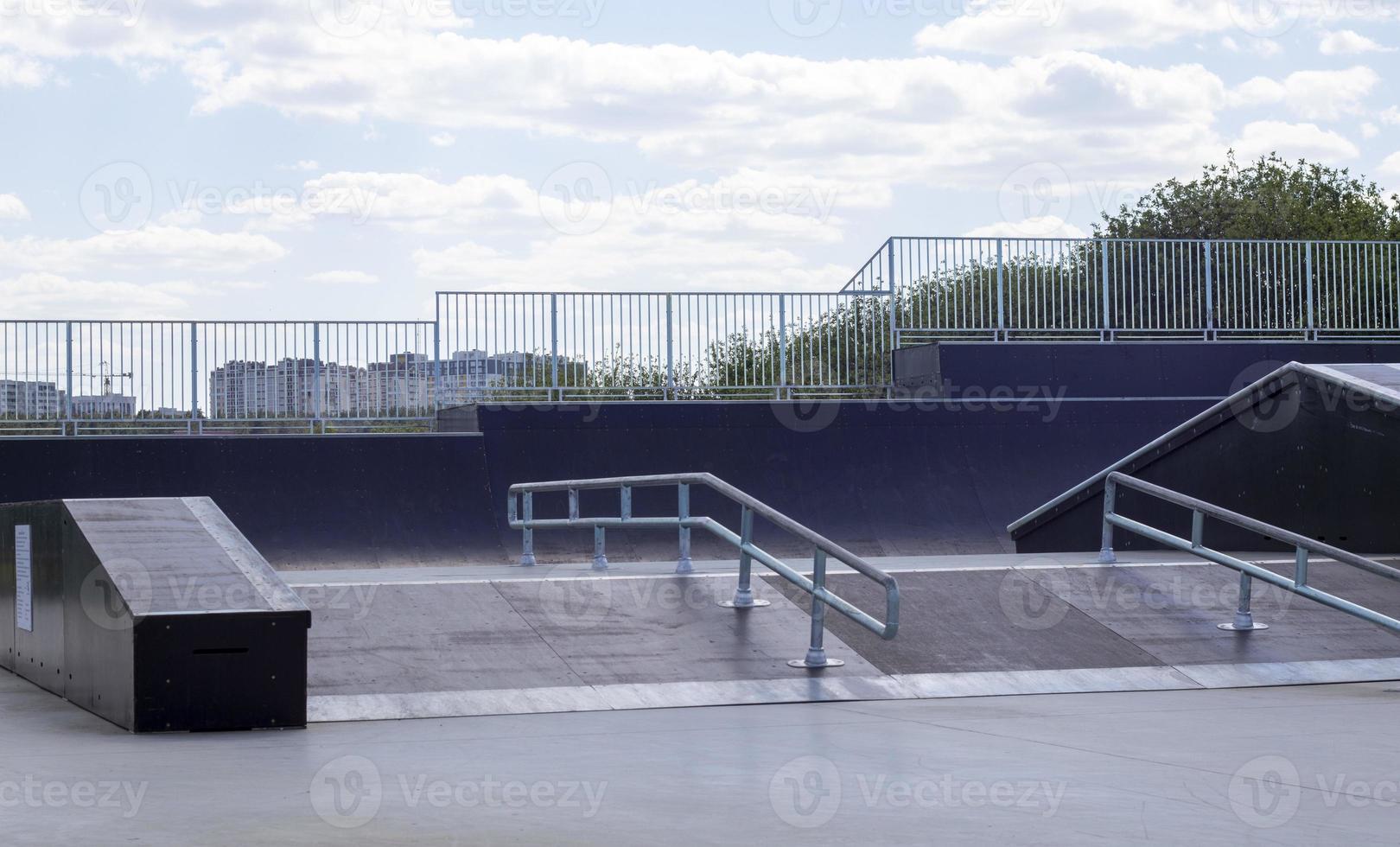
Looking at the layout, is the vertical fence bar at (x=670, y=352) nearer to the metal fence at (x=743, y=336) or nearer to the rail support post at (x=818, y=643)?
the metal fence at (x=743, y=336)

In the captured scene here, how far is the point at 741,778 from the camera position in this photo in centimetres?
581

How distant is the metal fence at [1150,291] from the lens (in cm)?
2383

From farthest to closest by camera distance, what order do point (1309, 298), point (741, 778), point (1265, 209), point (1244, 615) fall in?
point (1265, 209) → point (1309, 298) → point (1244, 615) → point (741, 778)

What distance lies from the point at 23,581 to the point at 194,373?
485 inches

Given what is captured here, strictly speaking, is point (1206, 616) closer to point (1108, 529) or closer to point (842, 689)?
point (1108, 529)

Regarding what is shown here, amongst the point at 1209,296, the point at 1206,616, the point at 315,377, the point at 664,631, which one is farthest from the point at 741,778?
the point at 1209,296

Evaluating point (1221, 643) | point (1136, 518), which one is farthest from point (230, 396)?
point (1221, 643)

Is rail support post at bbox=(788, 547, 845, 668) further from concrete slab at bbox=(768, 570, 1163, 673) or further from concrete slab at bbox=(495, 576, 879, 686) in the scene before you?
concrete slab at bbox=(768, 570, 1163, 673)

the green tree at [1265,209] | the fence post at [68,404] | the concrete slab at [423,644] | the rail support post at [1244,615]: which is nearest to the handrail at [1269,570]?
the rail support post at [1244,615]

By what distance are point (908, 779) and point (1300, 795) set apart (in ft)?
4.75

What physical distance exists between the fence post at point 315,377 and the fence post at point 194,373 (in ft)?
5.41

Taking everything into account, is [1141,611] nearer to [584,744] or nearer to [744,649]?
[744,649]

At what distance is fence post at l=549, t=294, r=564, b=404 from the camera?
22.5 m

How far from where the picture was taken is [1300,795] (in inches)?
213
